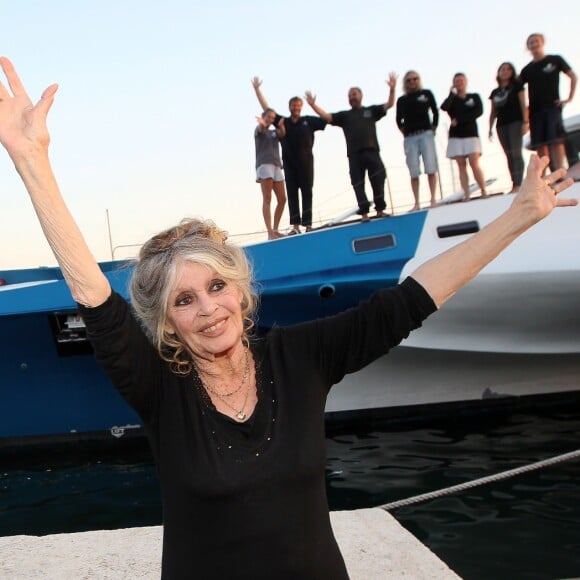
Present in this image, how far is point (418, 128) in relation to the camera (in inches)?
277

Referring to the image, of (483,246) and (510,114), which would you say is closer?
(483,246)

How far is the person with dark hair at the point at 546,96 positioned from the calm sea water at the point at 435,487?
278cm

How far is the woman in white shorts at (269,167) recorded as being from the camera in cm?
754

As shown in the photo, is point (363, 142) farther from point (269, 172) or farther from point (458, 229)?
point (458, 229)

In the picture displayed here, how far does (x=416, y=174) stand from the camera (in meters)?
7.13

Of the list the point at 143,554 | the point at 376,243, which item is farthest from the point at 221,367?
the point at 376,243

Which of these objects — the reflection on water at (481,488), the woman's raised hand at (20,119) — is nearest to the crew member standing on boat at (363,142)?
the reflection on water at (481,488)

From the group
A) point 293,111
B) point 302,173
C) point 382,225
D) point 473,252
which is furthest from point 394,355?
point 473,252

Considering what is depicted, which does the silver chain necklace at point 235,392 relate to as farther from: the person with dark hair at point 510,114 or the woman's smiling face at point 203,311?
the person with dark hair at point 510,114

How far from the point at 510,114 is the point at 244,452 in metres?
5.97

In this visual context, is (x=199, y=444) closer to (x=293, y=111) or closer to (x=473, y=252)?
(x=473, y=252)

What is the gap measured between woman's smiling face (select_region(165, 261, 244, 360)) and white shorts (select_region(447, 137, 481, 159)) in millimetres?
5647

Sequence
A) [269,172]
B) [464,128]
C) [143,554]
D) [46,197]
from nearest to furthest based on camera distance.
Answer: [46,197] → [143,554] → [464,128] → [269,172]

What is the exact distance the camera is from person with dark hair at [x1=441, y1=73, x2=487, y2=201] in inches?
273
